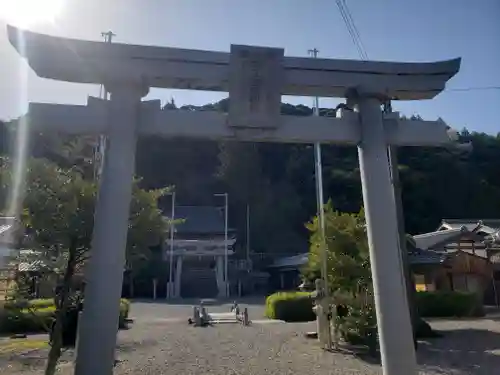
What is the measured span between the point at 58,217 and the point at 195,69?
287cm

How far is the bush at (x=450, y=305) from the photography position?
18453mm

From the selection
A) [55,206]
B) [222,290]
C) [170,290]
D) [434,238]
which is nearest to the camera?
[55,206]

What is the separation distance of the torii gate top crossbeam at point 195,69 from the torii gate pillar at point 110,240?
0.28 m

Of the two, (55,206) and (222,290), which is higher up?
(55,206)

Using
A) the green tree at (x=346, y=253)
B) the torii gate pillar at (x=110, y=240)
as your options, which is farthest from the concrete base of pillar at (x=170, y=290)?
the torii gate pillar at (x=110, y=240)

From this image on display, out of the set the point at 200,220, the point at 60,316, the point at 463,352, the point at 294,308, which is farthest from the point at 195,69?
the point at 200,220

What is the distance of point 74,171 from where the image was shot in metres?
6.70

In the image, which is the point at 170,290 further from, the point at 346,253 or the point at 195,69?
the point at 195,69

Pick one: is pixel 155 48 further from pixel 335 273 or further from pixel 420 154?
pixel 420 154

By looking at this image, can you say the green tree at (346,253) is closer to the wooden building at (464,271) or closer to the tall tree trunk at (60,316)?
the tall tree trunk at (60,316)

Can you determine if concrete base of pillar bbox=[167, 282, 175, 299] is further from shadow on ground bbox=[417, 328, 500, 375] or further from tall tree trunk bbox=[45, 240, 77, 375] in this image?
tall tree trunk bbox=[45, 240, 77, 375]

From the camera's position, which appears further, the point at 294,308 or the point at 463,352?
the point at 294,308

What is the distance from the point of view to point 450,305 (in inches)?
731

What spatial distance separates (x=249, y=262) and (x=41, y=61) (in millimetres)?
36807
